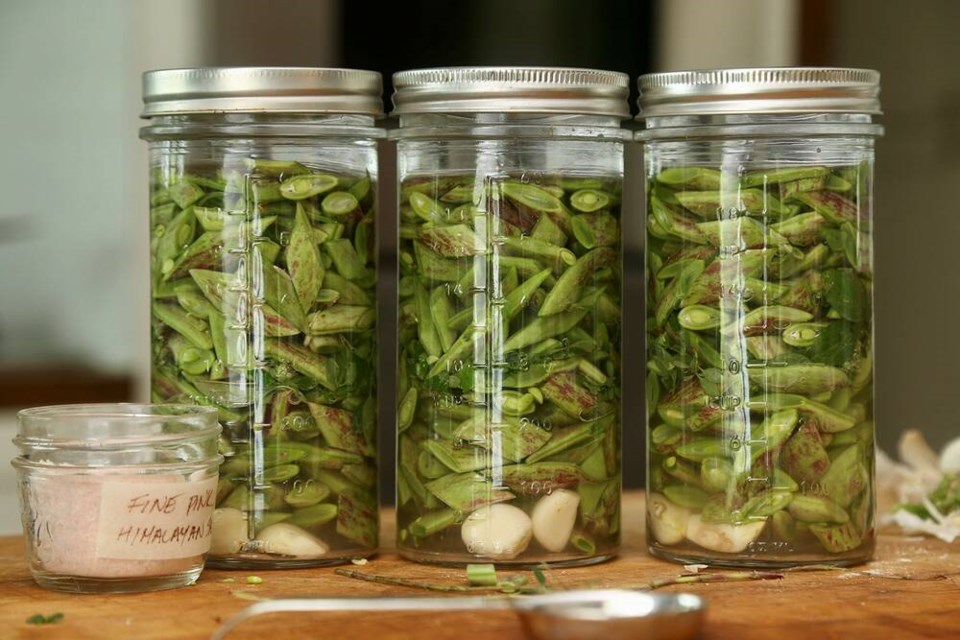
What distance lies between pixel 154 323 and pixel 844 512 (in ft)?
1.84

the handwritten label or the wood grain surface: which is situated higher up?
the handwritten label

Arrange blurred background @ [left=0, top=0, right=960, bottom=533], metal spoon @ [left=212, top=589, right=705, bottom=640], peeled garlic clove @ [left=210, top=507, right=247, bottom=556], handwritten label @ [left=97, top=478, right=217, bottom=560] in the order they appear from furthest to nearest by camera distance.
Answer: blurred background @ [left=0, top=0, right=960, bottom=533] → peeled garlic clove @ [left=210, top=507, right=247, bottom=556] → handwritten label @ [left=97, top=478, right=217, bottom=560] → metal spoon @ [left=212, top=589, right=705, bottom=640]

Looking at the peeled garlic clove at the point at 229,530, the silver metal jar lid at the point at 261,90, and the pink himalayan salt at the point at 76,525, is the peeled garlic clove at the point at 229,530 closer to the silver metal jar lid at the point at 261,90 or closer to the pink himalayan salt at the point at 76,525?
the pink himalayan salt at the point at 76,525

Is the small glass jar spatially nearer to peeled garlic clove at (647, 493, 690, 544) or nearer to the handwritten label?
the handwritten label

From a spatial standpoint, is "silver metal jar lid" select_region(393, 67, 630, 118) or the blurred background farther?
the blurred background

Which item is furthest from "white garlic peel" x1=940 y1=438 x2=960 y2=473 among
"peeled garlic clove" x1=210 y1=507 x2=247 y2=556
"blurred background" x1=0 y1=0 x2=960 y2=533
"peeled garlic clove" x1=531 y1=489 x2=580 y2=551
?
"blurred background" x1=0 y1=0 x2=960 y2=533

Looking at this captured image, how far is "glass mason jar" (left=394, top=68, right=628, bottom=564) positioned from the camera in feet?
3.56

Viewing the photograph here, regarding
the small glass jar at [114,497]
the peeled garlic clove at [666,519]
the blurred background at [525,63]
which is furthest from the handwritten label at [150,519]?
the blurred background at [525,63]

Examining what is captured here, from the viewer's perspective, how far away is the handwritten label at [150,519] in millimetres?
1008

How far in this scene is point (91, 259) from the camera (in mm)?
2488

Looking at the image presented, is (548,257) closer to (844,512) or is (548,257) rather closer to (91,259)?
(844,512)

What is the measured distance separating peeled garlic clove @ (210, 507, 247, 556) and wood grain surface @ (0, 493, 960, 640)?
20 millimetres

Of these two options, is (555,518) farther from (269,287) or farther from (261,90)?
(261,90)

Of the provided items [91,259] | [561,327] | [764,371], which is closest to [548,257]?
[561,327]
